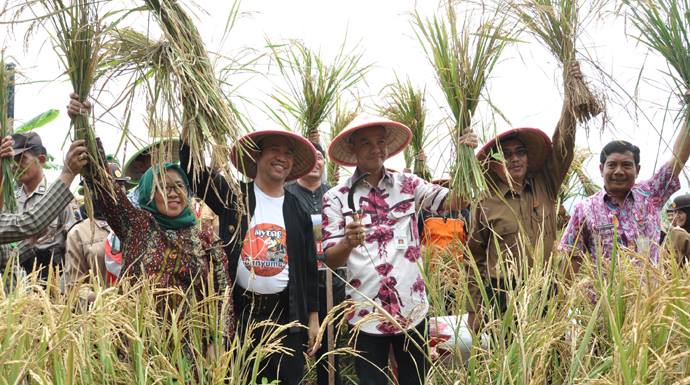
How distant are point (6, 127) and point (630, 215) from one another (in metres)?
2.75

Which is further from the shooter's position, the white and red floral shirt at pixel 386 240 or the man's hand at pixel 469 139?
the white and red floral shirt at pixel 386 240

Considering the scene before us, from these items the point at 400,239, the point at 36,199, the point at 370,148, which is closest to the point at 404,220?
the point at 400,239

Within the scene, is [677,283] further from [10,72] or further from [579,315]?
[10,72]

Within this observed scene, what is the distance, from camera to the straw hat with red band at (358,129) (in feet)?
11.3

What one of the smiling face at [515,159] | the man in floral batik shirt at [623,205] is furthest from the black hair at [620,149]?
the smiling face at [515,159]

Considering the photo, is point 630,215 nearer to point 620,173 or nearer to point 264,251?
point 620,173

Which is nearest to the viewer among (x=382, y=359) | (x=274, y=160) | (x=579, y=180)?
(x=382, y=359)

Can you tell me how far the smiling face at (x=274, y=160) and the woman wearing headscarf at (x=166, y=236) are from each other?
1.33 ft

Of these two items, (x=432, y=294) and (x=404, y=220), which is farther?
(x=404, y=220)

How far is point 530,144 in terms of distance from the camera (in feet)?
11.3

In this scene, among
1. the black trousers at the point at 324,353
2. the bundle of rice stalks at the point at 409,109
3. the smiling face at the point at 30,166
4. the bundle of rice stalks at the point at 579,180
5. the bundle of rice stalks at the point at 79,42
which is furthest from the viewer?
the bundle of rice stalks at the point at 579,180

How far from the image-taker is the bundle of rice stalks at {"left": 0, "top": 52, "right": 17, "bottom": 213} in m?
2.83

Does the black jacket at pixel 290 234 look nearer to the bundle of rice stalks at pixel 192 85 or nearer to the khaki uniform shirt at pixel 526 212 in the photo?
the bundle of rice stalks at pixel 192 85

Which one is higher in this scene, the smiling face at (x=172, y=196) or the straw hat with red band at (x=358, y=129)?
the straw hat with red band at (x=358, y=129)
